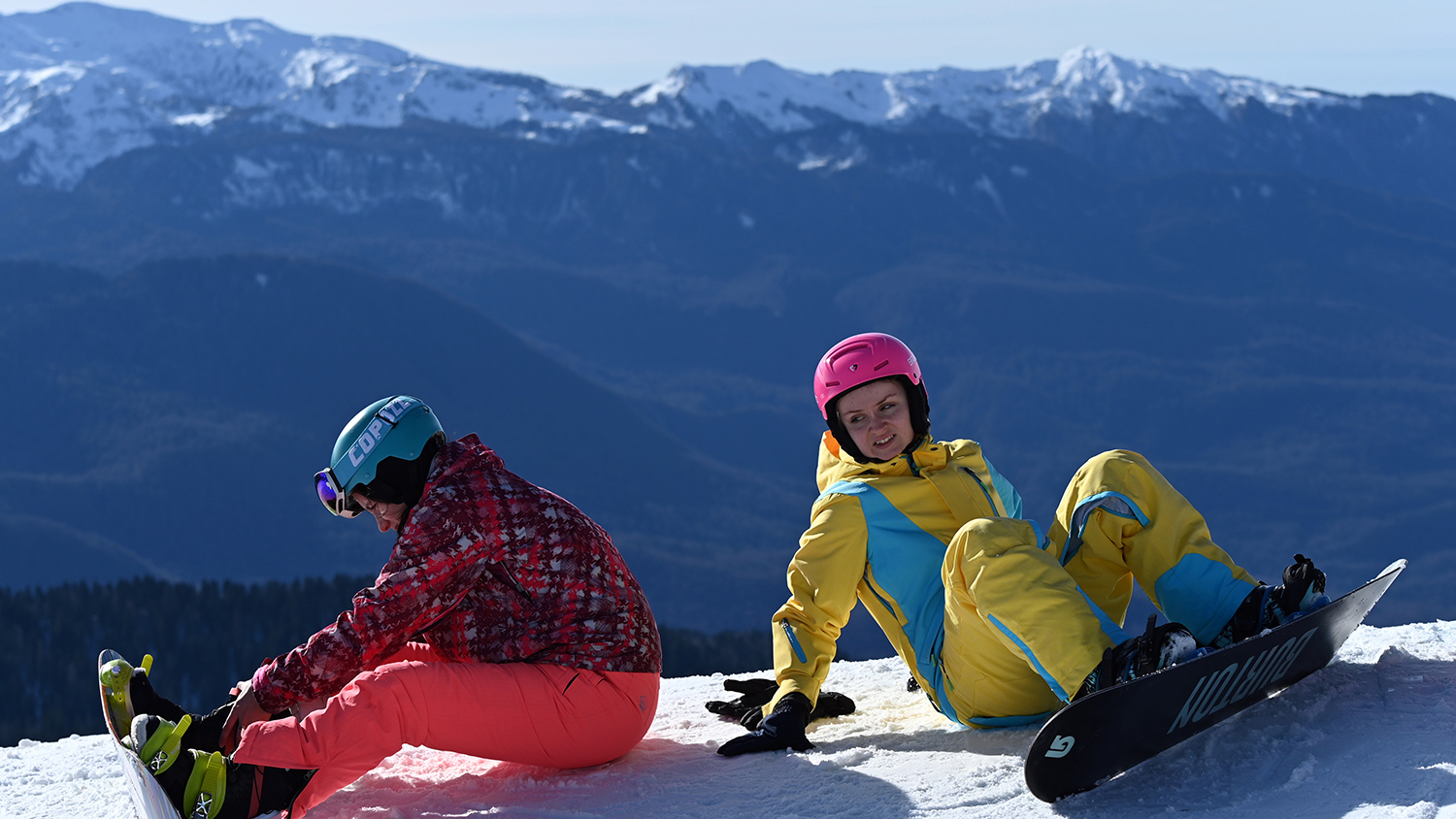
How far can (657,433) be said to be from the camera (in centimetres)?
17550

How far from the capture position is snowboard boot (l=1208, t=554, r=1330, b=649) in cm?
340

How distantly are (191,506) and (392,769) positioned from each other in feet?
471

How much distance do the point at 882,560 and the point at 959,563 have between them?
521mm

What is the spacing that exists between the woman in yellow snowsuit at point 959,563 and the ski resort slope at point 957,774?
231 millimetres

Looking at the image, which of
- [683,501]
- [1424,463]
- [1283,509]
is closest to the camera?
[683,501]

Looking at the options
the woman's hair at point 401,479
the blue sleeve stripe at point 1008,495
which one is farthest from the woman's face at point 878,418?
the woman's hair at point 401,479

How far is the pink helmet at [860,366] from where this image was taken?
3.92m

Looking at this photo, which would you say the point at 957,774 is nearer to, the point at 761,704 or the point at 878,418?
the point at 878,418

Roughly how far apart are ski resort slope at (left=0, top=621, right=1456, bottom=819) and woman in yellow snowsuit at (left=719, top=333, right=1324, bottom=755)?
231 millimetres

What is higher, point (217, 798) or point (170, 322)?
point (170, 322)

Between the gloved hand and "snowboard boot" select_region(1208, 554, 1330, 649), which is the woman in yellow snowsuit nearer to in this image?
"snowboard boot" select_region(1208, 554, 1330, 649)

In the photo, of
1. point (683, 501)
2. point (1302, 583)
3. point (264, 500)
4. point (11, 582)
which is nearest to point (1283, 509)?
point (683, 501)

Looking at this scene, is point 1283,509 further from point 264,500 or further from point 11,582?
point 11,582

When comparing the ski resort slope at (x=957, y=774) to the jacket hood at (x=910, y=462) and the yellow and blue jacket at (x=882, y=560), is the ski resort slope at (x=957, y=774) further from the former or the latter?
the jacket hood at (x=910, y=462)
